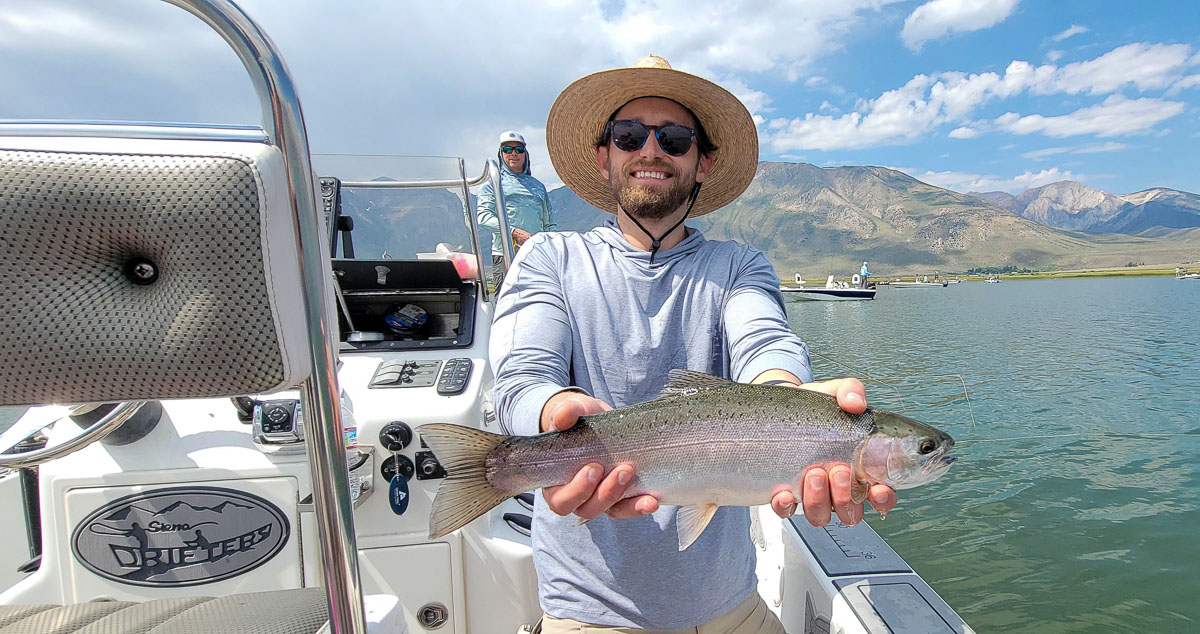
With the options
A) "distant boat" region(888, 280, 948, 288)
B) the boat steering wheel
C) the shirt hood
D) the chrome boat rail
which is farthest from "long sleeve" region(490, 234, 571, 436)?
"distant boat" region(888, 280, 948, 288)

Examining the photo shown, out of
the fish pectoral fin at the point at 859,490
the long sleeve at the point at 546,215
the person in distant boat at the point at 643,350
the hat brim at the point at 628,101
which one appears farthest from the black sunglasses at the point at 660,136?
the long sleeve at the point at 546,215

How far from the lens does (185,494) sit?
2750mm

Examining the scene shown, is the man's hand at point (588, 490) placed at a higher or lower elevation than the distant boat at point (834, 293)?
higher

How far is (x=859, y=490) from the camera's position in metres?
1.98

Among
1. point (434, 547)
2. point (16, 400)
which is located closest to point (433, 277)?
point (434, 547)

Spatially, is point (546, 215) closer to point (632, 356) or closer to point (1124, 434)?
point (632, 356)

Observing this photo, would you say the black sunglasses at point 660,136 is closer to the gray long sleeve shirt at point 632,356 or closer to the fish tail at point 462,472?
the gray long sleeve shirt at point 632,356

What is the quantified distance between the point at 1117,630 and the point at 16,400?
10.1 m

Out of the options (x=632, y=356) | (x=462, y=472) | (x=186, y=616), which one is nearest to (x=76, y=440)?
(x=186, y=616)

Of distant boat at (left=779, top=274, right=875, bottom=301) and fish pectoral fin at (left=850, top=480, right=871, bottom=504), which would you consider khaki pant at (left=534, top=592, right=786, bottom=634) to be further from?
distant boat at (left=779, top=274, right=875, bottom=301)

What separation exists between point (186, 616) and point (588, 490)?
1192mm

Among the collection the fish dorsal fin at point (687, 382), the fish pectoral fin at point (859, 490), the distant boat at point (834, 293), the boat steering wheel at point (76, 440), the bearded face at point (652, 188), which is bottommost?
the distant boat at point (834, 293)

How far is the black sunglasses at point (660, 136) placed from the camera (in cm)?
261

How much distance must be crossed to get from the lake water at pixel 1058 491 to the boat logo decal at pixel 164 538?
13.8 feet
